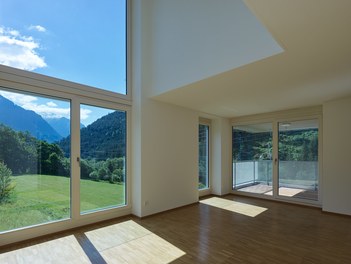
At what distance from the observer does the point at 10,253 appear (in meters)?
2.63

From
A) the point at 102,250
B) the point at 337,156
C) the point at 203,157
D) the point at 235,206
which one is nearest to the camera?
the point at 102,250

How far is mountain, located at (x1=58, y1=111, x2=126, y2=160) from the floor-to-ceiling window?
355 cm

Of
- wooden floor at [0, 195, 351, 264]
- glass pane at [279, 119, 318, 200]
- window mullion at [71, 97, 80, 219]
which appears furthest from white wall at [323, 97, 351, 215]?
window mullion at [71, 97, 80, 219]

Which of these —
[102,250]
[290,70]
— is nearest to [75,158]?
[102,250]

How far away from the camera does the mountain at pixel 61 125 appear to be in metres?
3.34

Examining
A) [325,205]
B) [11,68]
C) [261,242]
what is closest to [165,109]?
[11,68]

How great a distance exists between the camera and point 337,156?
4.32 metres

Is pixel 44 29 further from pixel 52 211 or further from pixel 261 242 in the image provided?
pixel 261 242

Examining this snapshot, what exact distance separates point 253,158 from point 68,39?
16.9ft

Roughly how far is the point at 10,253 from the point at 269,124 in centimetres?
570

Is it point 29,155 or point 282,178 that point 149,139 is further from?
point 282,178

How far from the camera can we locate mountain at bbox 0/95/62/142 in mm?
2945

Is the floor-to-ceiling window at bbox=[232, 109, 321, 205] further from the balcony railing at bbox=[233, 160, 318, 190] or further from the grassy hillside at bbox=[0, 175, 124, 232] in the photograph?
the grassy hillside at bbox=[0, 175, 124, 232]

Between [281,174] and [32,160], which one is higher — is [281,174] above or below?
below
